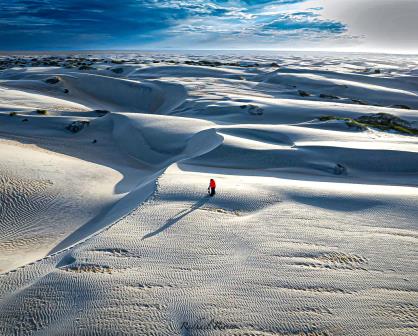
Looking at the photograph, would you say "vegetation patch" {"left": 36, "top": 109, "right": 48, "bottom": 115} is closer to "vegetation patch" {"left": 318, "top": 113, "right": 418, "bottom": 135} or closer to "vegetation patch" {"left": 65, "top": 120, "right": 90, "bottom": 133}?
"vegetation patch" {"left": 65, "top": 120, "right": 90, "bottom": 133}

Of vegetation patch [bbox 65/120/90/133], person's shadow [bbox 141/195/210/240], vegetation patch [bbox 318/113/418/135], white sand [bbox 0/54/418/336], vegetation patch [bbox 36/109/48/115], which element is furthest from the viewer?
vegetation patch [bbox 36/109/48/115]

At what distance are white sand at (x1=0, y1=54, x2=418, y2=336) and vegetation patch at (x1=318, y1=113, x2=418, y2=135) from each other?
0.73ft

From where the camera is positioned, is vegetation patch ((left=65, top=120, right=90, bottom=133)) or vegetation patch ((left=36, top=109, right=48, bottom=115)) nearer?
vegetation patch ((left=65, top=120, right=90, bottom=133))

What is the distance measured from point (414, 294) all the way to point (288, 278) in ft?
2.41

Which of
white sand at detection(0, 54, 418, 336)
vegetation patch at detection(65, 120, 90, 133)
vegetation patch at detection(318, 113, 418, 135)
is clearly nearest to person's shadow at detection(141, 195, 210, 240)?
white sand at detection(0, 54, 418, 336)

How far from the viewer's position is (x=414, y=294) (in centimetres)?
232

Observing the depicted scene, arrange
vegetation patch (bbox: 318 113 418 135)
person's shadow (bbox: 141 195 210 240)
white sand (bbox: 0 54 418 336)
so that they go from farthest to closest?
vegetation patch (bbox: 318 113 418 135)
person's shadow (bbox: 141 195 210 240)
white sand (bbox: 0 54 418 336)

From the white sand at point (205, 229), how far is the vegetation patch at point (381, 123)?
0.22 meters

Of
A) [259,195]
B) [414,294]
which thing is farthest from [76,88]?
[414,294]

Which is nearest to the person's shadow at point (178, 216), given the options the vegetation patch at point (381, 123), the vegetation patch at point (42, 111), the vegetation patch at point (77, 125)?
the vegetation patch at point (381, 123)

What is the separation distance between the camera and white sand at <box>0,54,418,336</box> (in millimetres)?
2143

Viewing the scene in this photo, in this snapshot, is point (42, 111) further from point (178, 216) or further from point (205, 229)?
point (205, 229)

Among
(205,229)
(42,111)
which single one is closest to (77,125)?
(42,111)

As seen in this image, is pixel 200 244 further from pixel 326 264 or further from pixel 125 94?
pixel 125 94
